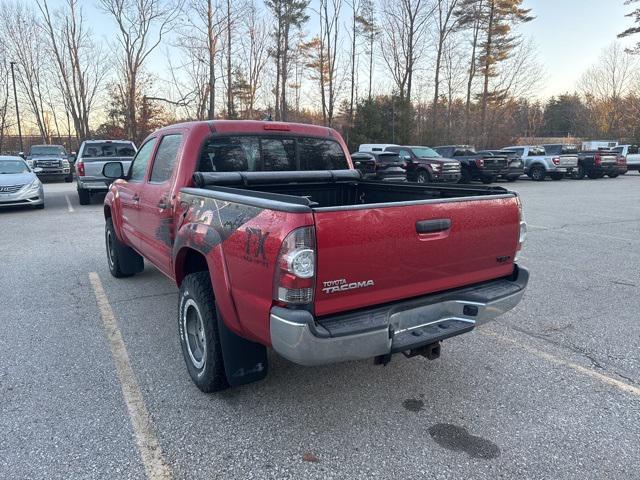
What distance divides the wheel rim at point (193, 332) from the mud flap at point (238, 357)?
13.1 inches

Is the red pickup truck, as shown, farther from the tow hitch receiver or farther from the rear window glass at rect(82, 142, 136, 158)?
the rear window glass at rect(82, 142, 136, 158)

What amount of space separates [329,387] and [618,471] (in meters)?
1.76

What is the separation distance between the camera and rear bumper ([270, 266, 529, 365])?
7.93ft

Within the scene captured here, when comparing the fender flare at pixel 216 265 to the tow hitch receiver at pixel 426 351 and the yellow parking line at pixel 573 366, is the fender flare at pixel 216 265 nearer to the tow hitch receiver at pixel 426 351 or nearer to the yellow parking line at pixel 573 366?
the tow hitch receiver at pixel 426 351

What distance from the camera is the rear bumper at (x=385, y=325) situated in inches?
95.1

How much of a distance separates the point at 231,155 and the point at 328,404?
2200 millimetres

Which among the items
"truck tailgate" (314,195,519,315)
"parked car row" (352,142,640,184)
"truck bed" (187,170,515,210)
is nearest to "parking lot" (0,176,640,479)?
"truck tailgate" (314,195,519,315)

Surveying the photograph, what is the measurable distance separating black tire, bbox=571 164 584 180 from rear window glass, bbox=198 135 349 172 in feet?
76.6

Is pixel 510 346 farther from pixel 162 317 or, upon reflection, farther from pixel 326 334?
pixel 162 317

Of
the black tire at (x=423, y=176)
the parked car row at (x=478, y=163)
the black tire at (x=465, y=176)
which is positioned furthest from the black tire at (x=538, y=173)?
the black tire at (x=423, y=176)

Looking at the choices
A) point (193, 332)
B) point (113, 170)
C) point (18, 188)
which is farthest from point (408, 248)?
point (18, 188)

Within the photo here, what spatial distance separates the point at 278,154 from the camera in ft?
14.2

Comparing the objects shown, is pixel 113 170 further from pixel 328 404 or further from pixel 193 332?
pixel 328 404

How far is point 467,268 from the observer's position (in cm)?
312
